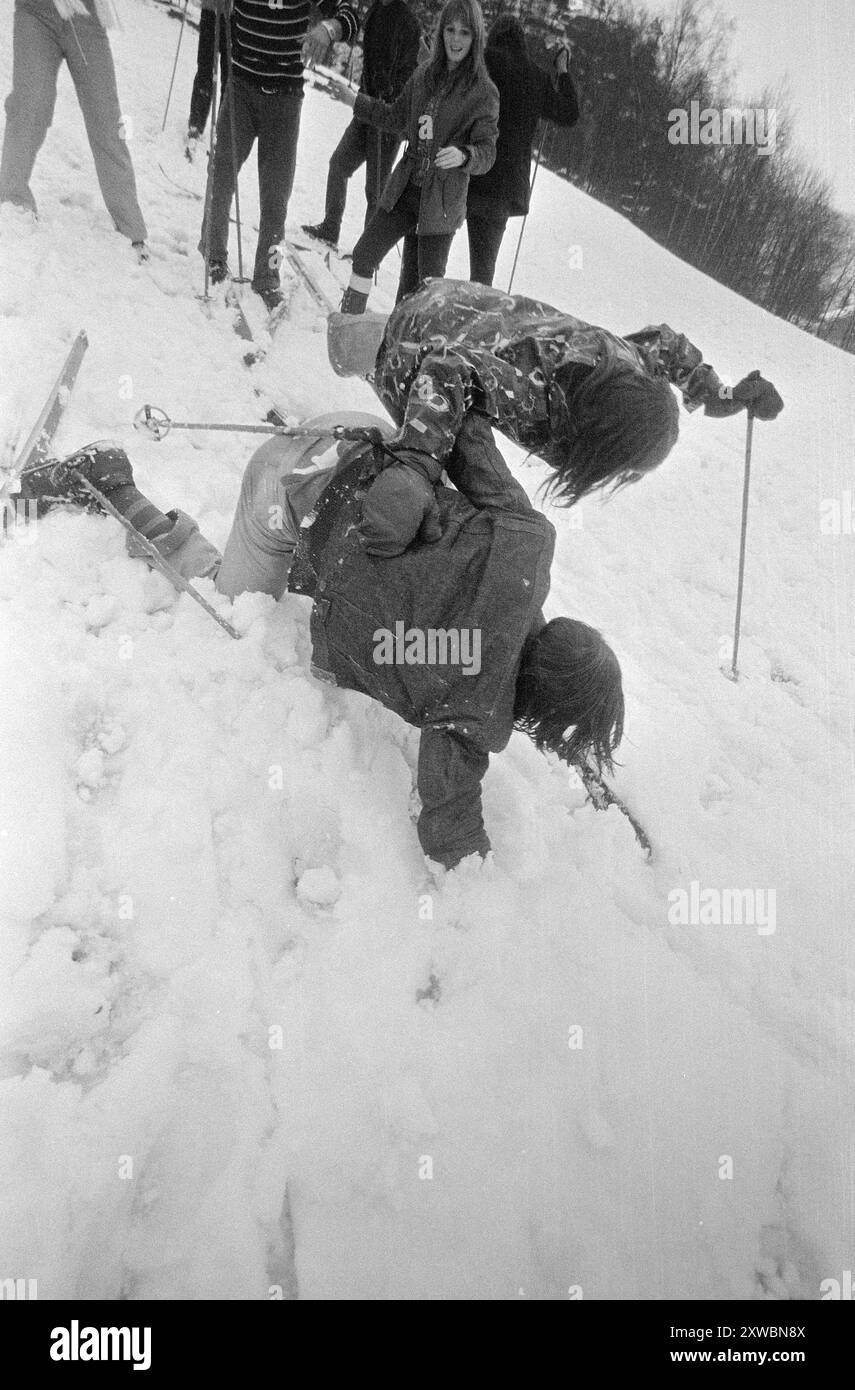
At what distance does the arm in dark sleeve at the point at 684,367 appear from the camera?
211 centimetres

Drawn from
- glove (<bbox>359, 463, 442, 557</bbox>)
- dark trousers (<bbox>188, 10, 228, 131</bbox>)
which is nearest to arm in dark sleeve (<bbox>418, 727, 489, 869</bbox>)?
glove (<bbox>359, 463, 442, 557</bbox>)

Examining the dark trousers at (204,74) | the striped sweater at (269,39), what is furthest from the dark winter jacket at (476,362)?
the dark trousers at (204,74)

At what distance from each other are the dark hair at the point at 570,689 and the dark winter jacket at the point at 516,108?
2.96 meters

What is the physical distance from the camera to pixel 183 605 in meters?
1.92

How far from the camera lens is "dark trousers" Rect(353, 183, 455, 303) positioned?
10.2ft

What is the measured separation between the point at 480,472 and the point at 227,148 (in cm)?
243

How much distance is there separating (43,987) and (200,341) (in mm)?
2553

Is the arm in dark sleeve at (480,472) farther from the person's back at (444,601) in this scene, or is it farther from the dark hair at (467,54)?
the dark hair at (467,54)

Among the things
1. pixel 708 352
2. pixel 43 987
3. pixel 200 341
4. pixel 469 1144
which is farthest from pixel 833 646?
pixel 708 352

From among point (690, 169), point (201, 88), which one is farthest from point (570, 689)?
point (690, 169)

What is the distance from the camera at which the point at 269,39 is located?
105 inches

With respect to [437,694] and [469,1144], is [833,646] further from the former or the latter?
[469,1144]

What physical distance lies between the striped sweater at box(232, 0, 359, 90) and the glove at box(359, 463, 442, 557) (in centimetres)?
243

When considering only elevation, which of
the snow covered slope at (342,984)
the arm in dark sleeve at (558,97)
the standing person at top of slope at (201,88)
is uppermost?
the standing person at top of slope at (201,88)
